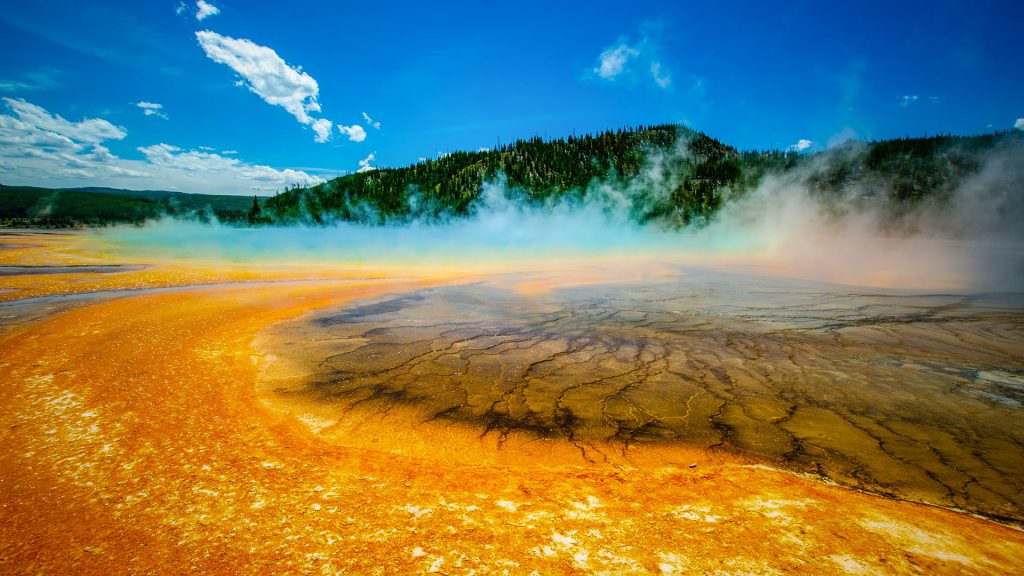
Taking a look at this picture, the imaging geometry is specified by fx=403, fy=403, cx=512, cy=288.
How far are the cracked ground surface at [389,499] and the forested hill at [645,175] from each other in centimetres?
6098

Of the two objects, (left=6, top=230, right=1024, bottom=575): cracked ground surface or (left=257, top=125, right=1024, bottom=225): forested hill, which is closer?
(left=6, top=230, right=1024, bottom=575): cracked ground surface

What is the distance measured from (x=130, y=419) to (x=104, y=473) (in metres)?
1.10

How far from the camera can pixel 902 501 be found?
9.42 feet

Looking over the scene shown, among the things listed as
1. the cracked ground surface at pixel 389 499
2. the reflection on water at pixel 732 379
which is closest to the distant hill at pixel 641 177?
the reflection on water at pixel 732 379

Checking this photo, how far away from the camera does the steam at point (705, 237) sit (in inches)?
941

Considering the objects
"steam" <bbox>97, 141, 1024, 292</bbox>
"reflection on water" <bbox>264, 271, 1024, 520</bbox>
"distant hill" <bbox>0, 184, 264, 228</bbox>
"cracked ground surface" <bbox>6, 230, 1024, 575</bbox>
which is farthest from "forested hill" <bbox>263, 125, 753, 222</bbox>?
"cracked ground surface" <bbox>6, 230, 1024, 575</bbox>

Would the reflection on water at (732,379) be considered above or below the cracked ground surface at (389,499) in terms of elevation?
above

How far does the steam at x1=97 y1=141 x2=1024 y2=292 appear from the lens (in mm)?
23891

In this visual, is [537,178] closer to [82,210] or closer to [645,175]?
[645,175]

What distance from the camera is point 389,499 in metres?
2.87

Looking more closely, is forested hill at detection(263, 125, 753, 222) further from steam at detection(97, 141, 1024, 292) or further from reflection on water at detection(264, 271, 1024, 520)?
reflection on water at detection(264, 271, 1024, 520)

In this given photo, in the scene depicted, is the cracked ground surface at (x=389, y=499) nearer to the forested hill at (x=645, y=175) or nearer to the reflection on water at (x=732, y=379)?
the reflection on water at (x=732, y=379)

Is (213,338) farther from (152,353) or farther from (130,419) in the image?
(130,419)

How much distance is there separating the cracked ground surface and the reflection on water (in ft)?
0.56
